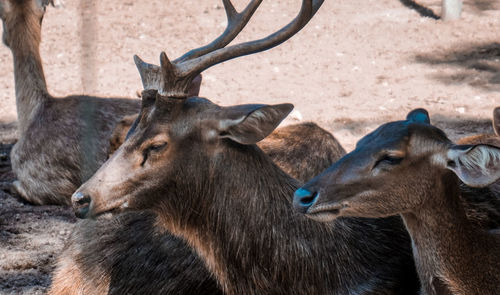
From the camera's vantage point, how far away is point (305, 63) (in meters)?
10.3

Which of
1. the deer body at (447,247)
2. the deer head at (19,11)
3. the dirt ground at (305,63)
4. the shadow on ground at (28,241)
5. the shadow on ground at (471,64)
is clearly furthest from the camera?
the shadow on ground at (471,64)

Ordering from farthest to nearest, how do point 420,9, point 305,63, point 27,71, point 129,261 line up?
1. point 420,9
2. point 305,63
3. point 27,71
4. point 129,261

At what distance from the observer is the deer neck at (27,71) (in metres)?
7.11

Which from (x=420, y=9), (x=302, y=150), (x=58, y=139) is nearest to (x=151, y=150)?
(x=302, y=150)

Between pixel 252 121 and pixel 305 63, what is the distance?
6647mm

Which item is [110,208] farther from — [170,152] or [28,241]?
[28,241]

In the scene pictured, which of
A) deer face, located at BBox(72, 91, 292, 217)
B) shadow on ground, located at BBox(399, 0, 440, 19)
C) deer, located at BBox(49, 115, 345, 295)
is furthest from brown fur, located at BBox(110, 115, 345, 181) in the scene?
shadow on ground, located at BBox(399, 0, 440, 19)

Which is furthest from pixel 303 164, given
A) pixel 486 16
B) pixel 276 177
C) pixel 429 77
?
pixel 486 16

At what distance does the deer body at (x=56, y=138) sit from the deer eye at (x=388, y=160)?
329 centimetres

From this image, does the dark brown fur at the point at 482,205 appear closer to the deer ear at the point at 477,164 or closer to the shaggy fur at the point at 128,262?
the deer ear at the point at 477,164

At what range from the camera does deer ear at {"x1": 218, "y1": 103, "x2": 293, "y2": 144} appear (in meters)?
3.80

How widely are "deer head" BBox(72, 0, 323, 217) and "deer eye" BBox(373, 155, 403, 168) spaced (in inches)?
19.3

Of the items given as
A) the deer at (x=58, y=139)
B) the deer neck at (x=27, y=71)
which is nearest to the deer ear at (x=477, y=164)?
the deer at (x=58, y=139)

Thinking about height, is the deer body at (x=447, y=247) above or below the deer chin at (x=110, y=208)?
below
